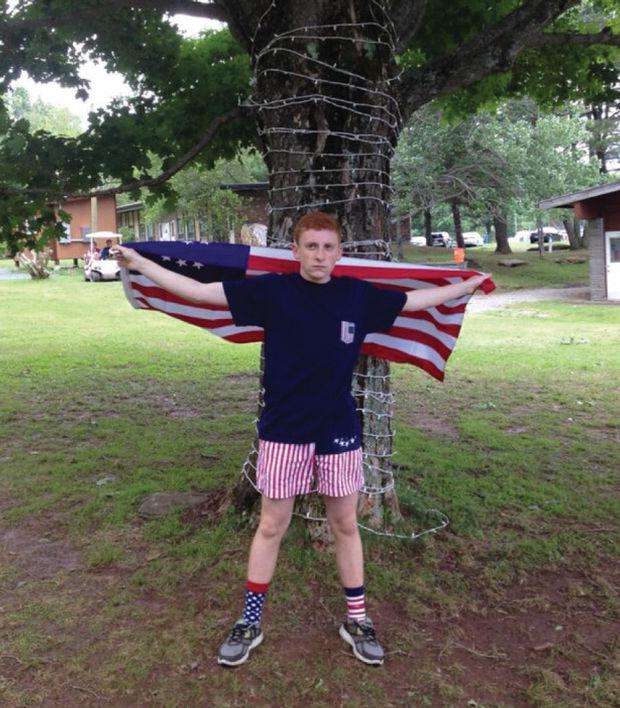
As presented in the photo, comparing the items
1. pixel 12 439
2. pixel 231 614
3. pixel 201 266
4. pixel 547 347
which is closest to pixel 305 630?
pixel 231 614

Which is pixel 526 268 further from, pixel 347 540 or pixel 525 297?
pixel 347 540

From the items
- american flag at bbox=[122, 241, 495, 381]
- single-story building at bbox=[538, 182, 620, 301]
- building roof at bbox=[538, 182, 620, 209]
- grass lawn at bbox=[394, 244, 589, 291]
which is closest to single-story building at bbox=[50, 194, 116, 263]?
grass lawn at bbox=[394, 244, 589, 291]

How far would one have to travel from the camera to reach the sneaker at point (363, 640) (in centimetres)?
320

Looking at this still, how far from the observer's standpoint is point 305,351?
304 cm

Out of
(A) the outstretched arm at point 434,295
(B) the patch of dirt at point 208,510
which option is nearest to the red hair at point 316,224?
(A) the outstretched arm at point 434,295

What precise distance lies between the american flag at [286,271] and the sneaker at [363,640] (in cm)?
152

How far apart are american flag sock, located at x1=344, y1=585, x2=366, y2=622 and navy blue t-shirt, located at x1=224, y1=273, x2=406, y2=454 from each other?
2.34ft

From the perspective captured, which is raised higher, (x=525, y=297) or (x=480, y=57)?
(x=480, y=57)

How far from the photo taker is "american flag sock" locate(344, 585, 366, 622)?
131 inches

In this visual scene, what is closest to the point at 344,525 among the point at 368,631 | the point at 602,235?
the point at 368,631

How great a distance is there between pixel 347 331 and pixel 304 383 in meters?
0.30

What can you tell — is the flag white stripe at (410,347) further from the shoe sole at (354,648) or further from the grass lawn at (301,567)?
the shoe sole at (354,648)

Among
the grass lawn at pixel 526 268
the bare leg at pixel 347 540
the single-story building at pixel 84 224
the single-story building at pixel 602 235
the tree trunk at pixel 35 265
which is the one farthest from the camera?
the single-story building at pixel 84 224

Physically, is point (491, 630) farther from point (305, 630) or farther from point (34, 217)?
point (34, 217)
